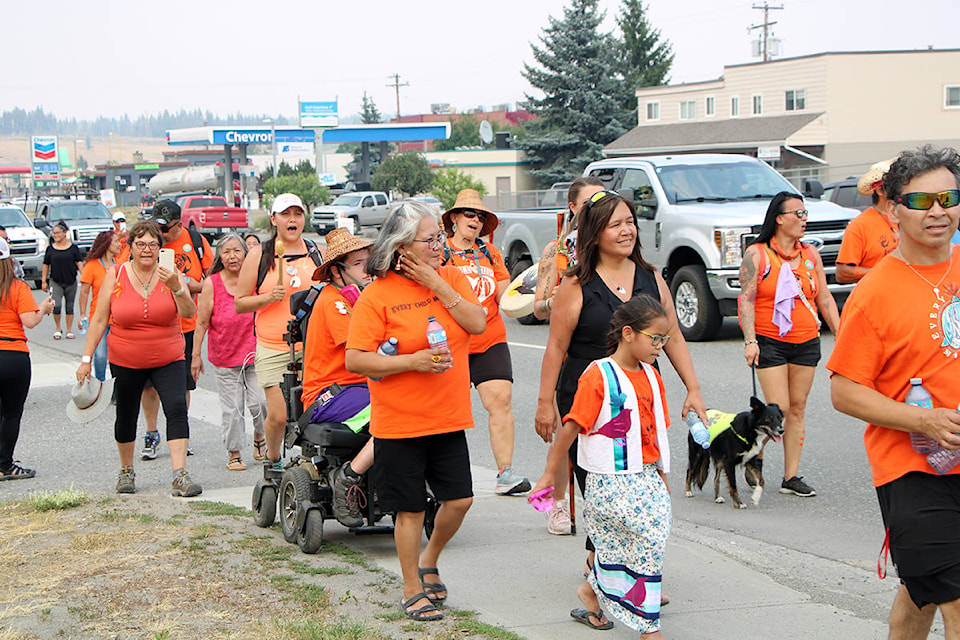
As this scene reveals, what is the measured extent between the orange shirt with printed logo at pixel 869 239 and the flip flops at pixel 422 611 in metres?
4.77

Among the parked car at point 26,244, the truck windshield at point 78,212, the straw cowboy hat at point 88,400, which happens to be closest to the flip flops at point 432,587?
the straw cowboy hat at point 88,400

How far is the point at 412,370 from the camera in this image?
4945mm

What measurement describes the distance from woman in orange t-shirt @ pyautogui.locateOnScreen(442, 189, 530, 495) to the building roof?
47.3 meters

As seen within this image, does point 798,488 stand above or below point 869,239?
below

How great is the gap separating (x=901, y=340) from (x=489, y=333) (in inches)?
165

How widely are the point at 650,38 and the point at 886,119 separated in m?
32.4

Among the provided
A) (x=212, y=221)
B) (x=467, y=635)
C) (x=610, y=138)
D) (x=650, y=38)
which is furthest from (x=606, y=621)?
(x=650, y=38)

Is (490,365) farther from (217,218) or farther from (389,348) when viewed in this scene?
(217,218)

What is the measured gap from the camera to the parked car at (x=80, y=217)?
33.2 meters

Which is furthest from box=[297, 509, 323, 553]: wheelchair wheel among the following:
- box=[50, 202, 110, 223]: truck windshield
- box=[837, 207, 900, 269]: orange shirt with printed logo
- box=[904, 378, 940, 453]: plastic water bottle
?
box=[50, 202, 110, 223]: truck windshield

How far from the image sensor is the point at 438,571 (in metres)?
5.79

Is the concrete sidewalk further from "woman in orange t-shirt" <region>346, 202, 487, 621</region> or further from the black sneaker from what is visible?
the black sneaker

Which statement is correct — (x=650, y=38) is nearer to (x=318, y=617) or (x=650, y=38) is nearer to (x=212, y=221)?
(x=212, y=221)

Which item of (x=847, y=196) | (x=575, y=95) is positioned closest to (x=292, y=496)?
(x=847, y=196)
